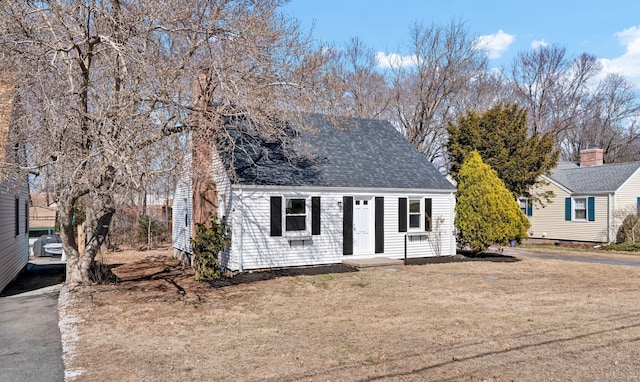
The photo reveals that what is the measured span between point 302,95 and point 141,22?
4173mm

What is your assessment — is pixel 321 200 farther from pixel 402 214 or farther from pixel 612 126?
pixel 612 126

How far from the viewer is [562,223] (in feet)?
84.4

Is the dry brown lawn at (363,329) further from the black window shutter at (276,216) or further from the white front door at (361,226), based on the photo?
the white front door at (361,226)

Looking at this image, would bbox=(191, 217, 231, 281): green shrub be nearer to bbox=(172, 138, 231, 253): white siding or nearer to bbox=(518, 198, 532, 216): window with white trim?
bbox=(172, 138, 231, 253): white siding

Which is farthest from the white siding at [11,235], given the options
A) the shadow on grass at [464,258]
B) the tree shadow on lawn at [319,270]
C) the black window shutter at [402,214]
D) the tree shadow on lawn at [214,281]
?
the shadow on grass at [464,258]

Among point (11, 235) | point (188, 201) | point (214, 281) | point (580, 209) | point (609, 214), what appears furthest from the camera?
point (580, 209)

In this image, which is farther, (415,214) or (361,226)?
(415,214)

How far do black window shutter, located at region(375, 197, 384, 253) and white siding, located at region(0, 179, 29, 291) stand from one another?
9.87 metres

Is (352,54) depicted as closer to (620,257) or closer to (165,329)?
(620,257)

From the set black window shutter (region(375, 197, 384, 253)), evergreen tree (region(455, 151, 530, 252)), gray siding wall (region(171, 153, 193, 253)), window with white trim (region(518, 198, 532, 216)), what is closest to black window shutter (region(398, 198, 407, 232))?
black window shutter (region(375, 197, 384, 253))

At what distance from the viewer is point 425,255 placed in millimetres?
16781

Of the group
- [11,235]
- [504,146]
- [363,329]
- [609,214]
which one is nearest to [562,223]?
[609,214]

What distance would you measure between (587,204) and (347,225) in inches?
621

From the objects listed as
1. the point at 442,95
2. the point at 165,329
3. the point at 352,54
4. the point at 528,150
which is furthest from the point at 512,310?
the point at 352,54
